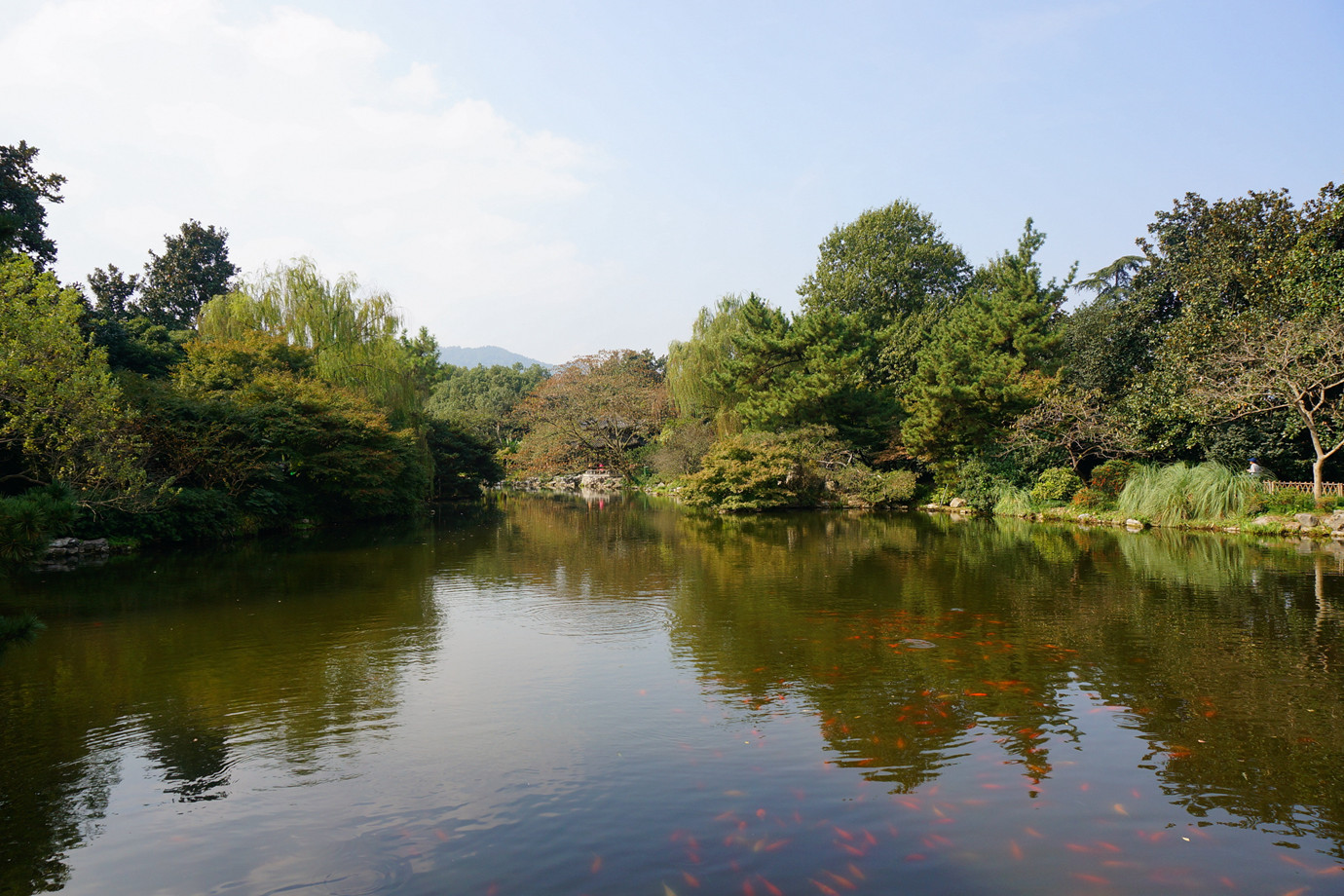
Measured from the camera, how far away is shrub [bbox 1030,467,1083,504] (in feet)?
70.2

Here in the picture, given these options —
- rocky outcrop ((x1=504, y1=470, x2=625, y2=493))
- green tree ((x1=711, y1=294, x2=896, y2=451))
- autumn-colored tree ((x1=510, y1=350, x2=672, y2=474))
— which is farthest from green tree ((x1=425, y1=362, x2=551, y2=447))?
green tree ((x1=711, y1=294, x2=896, y2=451))

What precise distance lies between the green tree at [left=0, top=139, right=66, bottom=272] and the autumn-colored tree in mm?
21333

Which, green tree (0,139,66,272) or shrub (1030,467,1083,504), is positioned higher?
green tree (0,139,66,272)

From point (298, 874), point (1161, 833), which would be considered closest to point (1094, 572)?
point (1161, 833)

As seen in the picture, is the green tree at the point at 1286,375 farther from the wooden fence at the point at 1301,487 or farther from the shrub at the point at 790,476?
the shrub at the point at 790,476

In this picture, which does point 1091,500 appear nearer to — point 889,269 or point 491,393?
point 889,269

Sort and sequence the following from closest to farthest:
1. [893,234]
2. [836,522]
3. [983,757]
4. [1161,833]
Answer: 1. [1161,833]
2. [983,757]
3. [836,522]
4. [893,234]

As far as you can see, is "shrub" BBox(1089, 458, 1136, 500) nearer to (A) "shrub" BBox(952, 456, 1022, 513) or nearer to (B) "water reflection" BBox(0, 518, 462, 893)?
(A) "shrub" BBox(952, 456, 1022, 513)

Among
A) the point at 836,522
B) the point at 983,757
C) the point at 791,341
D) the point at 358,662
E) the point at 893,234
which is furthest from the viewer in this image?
the point at 893,234

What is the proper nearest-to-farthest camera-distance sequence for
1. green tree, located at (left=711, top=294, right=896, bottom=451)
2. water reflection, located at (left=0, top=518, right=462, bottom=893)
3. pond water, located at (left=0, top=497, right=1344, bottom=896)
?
pond water, located at (left=0, top=497, right=1344, bottom=896)
water reflection, located at (left=0, top=518, right=462, bottom=893)
green tree, located at (left=711, top=294, right=896, bottom=451)

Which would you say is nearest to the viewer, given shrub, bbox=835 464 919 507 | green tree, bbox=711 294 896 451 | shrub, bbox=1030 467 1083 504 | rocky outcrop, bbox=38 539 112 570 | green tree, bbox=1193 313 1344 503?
rocky outcrop, bbox=38 539 112 570

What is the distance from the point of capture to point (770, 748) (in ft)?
15.9

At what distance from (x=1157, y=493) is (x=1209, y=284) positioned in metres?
5.50

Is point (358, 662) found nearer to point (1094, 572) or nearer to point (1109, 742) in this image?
point (1109, 742)
